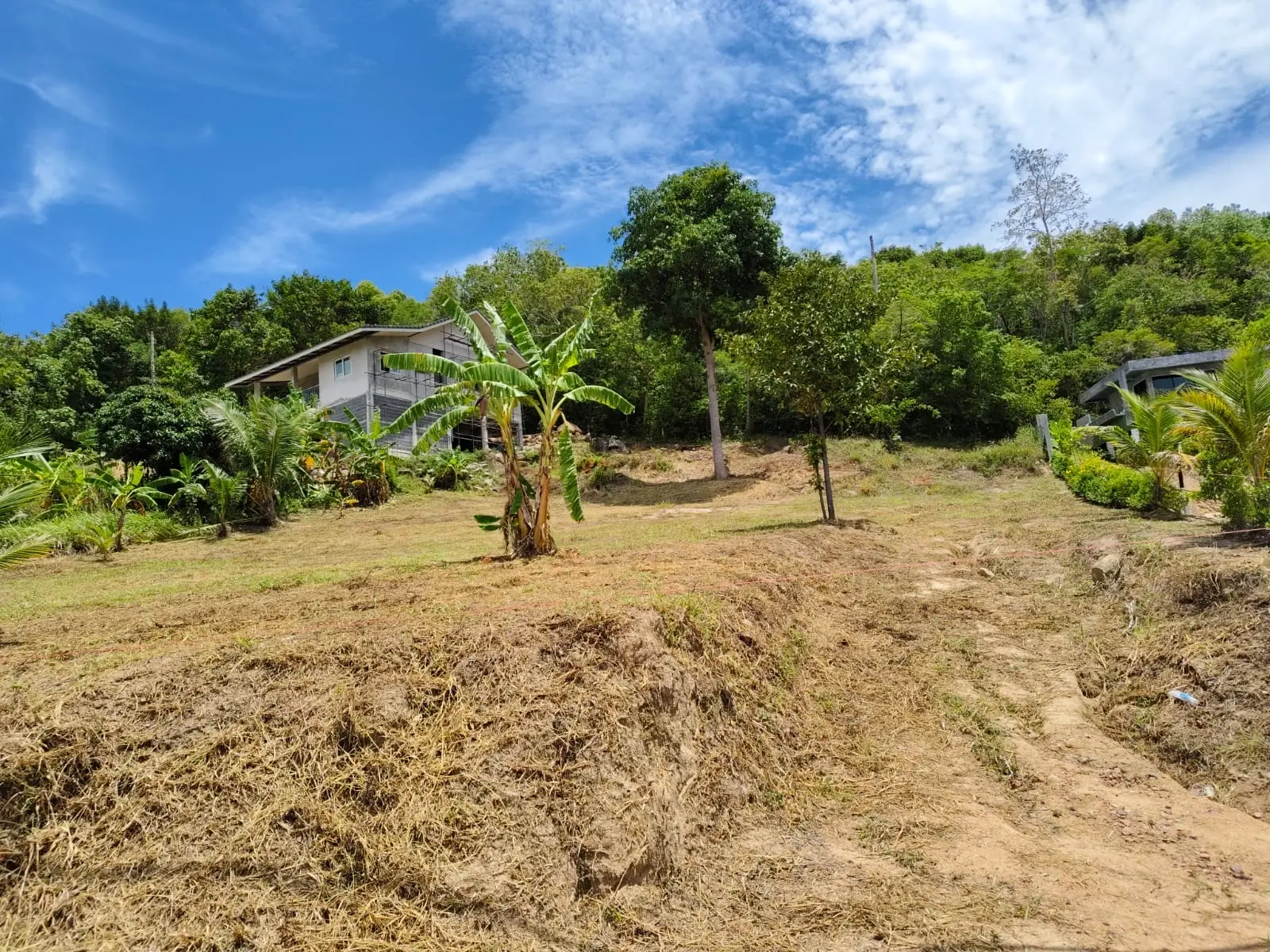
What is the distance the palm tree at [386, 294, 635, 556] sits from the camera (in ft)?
30.9

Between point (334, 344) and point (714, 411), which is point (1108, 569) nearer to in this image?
point (714, 411)

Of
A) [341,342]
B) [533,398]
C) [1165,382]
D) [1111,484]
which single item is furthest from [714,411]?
[1165,382]

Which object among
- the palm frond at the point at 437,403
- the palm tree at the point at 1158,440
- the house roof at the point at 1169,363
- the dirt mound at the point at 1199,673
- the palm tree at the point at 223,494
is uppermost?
the house roof at the point at 1169,363

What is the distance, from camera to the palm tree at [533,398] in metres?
9.43

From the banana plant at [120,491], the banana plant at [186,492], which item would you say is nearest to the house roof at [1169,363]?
the banana plant at [186,492]

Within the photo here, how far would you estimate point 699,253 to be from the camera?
23.7 metres

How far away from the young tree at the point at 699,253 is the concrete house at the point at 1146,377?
15013 mm

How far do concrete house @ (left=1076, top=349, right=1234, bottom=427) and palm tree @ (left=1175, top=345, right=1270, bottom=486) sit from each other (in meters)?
19.7

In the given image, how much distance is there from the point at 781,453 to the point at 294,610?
2357 cm

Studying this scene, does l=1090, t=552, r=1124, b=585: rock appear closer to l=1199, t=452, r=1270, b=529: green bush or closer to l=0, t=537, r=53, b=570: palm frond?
l=1199, t=452, r=1270, b=529: green bush

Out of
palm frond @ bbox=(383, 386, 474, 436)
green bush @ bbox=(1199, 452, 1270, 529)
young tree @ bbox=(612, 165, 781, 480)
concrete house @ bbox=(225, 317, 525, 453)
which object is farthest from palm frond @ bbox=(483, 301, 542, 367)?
concrete house @ bbox=(225, 317, 525, 453)

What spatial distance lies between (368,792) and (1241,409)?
39.7 ft

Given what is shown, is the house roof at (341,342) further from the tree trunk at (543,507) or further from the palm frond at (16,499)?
the palm frond at (16,499)

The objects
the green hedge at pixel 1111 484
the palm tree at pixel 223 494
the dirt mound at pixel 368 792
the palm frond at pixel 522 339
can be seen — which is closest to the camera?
the dirt mound at pixel 368 792
